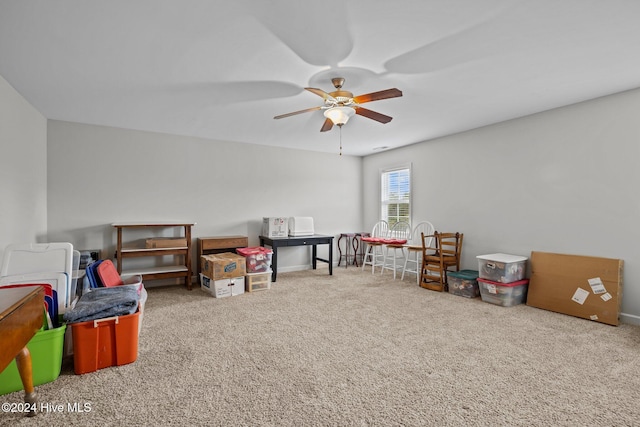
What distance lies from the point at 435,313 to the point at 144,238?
4113 millimetres

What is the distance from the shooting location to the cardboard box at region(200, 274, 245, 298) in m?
4.10

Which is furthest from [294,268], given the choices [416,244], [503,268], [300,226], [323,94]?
[323,94]

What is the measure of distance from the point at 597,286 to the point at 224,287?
169 inches

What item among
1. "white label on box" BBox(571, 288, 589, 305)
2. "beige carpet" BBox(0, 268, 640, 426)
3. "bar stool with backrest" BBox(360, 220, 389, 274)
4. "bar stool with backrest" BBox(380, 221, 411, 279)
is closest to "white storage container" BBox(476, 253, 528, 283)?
"beige carpet" BBox(0, 268, 640, 426)

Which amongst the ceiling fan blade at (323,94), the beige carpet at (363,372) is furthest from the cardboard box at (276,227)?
the ceiling fan blade at (323,94)

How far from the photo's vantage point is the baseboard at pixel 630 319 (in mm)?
3120

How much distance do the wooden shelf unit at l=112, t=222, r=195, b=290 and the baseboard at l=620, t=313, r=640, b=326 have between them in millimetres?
5154

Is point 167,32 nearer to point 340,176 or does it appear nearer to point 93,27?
point 93,27

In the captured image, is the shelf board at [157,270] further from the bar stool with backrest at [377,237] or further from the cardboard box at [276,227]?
the bar stool with backrest at [377,237]

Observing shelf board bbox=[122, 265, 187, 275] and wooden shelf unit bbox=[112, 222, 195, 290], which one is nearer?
wooden shelf unit bbox=[112, 222, 195, 290]

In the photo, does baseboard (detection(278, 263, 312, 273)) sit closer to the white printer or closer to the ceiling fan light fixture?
the white printer

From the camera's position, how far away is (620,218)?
10.6 feet

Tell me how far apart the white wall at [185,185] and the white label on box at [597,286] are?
405 cm

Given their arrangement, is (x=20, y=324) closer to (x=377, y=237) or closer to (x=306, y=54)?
(x=306, y=54)
